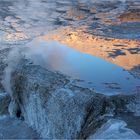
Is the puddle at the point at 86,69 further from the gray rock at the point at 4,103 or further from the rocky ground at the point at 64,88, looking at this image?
the gray rock at the point at 4,103

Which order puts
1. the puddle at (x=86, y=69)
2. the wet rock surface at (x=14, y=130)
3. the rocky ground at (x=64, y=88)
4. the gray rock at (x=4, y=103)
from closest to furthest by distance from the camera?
1. the rocky ground at (x=64, y=88)
2. the puddle at (x=86, y=69)
3. the wet rock surface at (x=14, y=130)
4. the gray rock at (x=4, y=103)

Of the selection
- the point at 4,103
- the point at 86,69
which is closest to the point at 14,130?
the point at 4,103

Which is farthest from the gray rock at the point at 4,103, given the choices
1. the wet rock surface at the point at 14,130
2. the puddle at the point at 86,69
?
the puddle at the point at 86,69

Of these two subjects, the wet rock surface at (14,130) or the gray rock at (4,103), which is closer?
the wet rock surface at (14,130)

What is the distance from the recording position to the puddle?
16.9 feet

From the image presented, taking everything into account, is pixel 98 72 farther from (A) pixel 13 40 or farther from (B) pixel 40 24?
(B) pixel 40 24

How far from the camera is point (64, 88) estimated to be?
16.8ft

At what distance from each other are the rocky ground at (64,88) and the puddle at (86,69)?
5.2 inches

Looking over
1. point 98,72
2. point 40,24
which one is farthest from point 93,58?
point 40,24

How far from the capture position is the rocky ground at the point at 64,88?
4.59 metres

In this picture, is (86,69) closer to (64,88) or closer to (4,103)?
(64,88)

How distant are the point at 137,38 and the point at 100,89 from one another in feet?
9.01

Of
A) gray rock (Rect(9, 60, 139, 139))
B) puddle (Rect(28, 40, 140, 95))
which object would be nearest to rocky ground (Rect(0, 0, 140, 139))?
gray rock (Rect(9, 60, 139, 139))

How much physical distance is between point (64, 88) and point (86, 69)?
2.29ft
